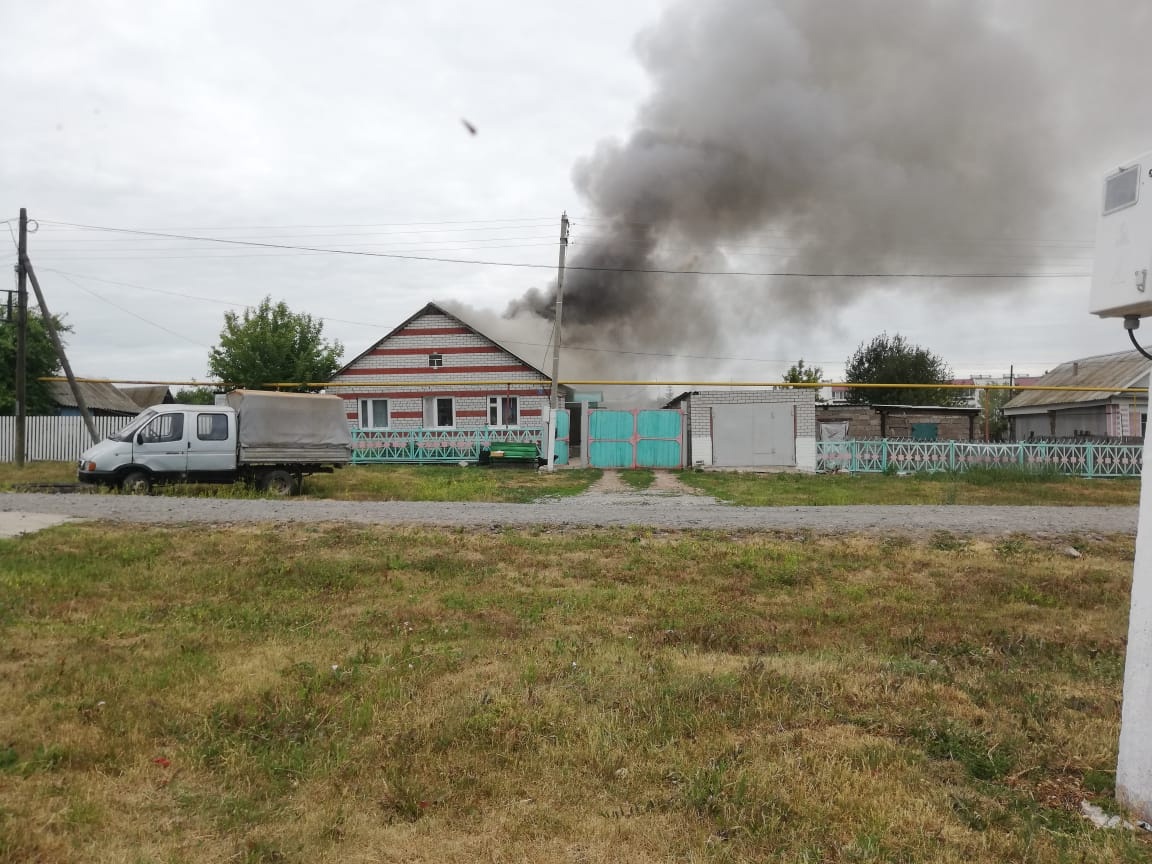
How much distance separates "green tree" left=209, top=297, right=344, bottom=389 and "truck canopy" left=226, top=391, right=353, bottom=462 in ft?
64.7

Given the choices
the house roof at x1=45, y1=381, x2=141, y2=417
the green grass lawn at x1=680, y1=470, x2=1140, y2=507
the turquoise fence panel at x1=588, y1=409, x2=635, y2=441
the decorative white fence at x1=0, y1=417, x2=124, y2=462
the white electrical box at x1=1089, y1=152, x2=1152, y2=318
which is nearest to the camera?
the white electrical box at x1=1089, y1=152, x2=1152, y2=318

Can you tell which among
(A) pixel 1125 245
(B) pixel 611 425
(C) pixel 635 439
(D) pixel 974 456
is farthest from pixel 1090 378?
(A) pixel 1125 245

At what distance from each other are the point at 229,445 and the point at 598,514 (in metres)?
8.09

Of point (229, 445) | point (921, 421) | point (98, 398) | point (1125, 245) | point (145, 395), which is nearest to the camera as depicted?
point (1125, 245)

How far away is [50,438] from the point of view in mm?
26750

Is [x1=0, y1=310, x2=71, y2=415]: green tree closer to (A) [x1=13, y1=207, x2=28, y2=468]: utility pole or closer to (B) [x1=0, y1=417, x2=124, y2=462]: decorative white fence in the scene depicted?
(B) [x1=0, y1=417, x2=124, y2=462]: decorative white fence

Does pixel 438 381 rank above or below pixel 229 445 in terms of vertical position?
above

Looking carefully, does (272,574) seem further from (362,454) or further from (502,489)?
(362,454)

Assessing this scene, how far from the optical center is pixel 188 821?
10.3 feet

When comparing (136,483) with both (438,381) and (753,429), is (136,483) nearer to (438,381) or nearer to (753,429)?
(438,381)

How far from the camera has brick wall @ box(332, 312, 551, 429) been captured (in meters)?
30.4

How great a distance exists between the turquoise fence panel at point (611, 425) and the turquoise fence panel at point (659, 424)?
12.9 inches

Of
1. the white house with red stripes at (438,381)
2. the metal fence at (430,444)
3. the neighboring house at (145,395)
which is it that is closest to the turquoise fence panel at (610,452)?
the metal fence at (430,444)

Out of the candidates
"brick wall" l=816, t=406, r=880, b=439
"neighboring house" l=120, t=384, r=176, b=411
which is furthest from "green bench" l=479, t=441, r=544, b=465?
"neighboring house" l=120, t=384, r=176, b=411
